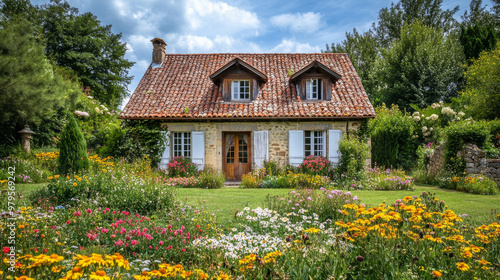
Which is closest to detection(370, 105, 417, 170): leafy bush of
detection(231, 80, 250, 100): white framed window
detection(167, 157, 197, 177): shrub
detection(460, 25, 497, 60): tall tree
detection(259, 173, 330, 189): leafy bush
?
detection(259, 173, 330, 189): leafy bush

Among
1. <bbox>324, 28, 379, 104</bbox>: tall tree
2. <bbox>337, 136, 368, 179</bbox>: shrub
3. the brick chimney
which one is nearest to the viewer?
<bbox>337, 136, 368, 179</bbox>: shrub

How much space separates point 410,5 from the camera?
28922mm

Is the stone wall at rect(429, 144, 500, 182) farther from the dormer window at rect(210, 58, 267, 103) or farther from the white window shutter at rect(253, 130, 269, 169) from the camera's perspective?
the dormer window at rect(210, 58, 267, 103)

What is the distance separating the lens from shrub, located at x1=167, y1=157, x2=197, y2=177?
12734 millimetres

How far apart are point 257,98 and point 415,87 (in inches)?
584

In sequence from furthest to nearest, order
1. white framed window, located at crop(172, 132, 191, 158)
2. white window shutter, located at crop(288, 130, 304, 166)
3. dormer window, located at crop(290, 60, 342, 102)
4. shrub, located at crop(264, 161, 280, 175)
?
dormer window, located at crop(290, 60, 342, 102)
white framed window, located at crop(172, 132, 191, 158)
white window shutter, located at crop(288, 130, 304, 166)
shrub, located at crop(264, 161, 280, 175)

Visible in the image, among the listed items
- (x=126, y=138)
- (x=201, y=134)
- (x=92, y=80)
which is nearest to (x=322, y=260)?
(x=201, y=134)

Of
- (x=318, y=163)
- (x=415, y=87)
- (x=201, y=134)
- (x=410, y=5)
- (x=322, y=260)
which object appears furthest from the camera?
(x=410, y=5)

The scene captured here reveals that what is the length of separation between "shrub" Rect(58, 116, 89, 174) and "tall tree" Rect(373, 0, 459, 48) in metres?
28.5

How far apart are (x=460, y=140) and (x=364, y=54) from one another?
19.2 m

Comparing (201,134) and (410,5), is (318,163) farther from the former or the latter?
(410,5)

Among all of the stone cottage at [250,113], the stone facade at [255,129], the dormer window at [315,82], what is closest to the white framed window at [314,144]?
the stone cottage at [250,113]

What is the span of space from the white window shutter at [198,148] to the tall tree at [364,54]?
19.6m

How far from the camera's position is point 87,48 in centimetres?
2456
